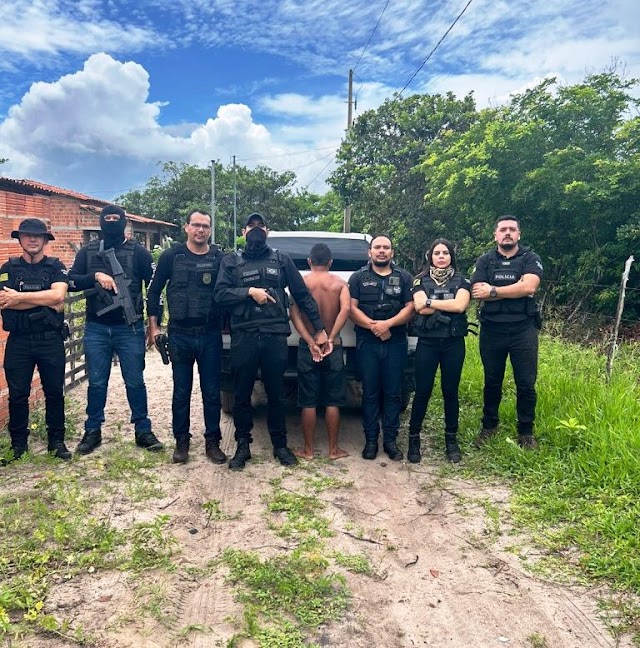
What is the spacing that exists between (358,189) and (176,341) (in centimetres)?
1464

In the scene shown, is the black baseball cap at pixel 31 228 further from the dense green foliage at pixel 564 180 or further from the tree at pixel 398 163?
the tree at pixel 398 163

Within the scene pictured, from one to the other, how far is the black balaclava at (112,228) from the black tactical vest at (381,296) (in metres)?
2.02

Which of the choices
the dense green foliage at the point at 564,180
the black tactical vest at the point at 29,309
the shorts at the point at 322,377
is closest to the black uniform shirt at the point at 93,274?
the black tactical vest at the point at 29,309

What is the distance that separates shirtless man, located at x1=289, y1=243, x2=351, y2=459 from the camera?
427 centimetres

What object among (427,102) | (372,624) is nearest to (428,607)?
(372,624)

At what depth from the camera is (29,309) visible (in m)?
4.04

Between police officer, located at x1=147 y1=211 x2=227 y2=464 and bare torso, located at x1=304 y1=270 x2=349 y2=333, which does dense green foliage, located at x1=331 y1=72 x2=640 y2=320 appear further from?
police officer, located at x1=147 y1=211 x2=227 y2=464

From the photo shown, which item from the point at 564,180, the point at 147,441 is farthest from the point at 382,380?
the point at 564,180

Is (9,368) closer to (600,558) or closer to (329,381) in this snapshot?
(329,381)

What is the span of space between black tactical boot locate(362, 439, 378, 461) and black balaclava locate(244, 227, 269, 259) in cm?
178

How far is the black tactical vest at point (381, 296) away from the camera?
4.27 metres

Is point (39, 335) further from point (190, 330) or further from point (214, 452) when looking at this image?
point (214, 452)

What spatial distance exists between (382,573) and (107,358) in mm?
2877

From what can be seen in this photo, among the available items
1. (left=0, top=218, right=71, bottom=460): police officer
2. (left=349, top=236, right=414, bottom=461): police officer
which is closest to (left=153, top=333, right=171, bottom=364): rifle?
(left=0, top=218, right=71, bottom=460): police officer
